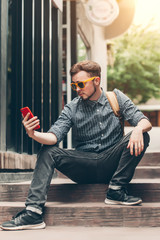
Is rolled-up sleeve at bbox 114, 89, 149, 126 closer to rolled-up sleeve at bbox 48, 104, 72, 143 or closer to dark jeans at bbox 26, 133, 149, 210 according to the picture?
dark jeans at bbox 26, 133, 149, 210

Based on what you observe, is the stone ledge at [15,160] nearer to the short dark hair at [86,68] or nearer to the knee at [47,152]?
the knee at [47,152]

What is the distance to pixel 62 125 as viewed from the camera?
370 cm

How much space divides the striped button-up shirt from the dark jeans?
12 centimetres

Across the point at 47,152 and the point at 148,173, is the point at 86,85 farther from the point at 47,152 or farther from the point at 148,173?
the point at 148,173

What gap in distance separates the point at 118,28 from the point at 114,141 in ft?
30.4

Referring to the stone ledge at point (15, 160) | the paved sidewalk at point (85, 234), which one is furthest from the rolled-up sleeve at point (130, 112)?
the stone ledge at point (15, 160)

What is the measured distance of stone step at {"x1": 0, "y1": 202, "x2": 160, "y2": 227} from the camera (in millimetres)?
3416

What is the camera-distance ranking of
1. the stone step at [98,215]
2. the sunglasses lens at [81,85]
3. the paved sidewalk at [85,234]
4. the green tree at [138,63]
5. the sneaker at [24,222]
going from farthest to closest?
the green tree at [138,63] < the sunglasses lens at [81,85] < the stone step at [98,215] < the sneaker at [24,222] < the paved sidewalk at [85,234]

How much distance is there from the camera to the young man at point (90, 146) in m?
3.31

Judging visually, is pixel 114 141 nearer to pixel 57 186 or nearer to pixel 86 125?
pixel 86 125

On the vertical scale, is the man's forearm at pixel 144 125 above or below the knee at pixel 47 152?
above

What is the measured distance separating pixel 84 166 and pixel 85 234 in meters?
0.73

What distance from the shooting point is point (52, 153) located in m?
3.51

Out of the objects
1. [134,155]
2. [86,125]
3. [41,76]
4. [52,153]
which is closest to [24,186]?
[52,153]
